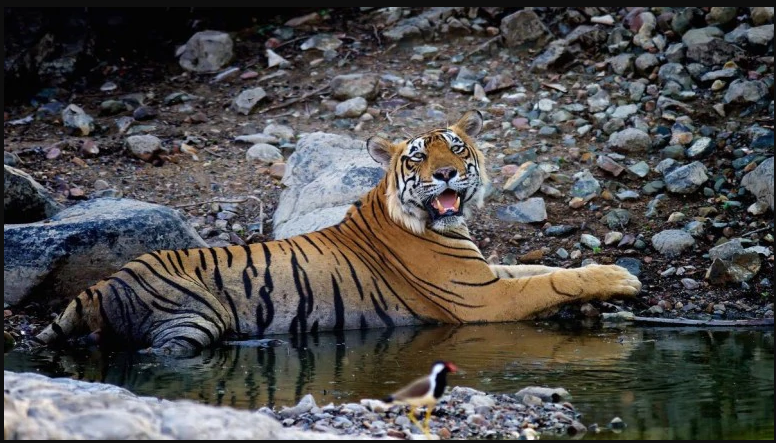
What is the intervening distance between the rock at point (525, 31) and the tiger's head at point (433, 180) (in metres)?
4.40

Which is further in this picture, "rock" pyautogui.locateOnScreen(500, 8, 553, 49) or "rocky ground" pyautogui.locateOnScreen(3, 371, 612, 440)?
"rock" pyautogui.locateOnScreen(500, 8, 553, 49)

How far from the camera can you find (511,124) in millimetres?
11195

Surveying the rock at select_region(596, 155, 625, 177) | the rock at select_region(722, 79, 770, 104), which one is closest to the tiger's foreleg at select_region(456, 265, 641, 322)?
the rock at select_region(596, 155, 625, 177)

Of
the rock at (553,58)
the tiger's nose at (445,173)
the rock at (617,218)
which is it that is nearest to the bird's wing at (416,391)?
the tiger's nose at (445,173)

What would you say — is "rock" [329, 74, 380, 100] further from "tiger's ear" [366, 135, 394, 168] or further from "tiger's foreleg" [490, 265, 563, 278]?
"tiger's foreleg" [490, 265, 563, 278]

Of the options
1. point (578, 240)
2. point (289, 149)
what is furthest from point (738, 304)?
point (289, 149)

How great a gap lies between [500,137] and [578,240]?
2.15 metres

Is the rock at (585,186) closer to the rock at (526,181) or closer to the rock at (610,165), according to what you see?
the rock at (610,165)

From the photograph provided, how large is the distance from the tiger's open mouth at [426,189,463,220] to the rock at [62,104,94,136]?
5242mm

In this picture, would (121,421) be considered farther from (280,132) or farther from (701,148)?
(280,132)

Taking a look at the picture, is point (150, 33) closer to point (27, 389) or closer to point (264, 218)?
point (264, 218)

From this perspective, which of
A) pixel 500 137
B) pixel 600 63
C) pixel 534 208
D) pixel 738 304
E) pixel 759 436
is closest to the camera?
pixel 759 436

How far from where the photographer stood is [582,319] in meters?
7.92

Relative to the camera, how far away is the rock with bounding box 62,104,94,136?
39.0ft
